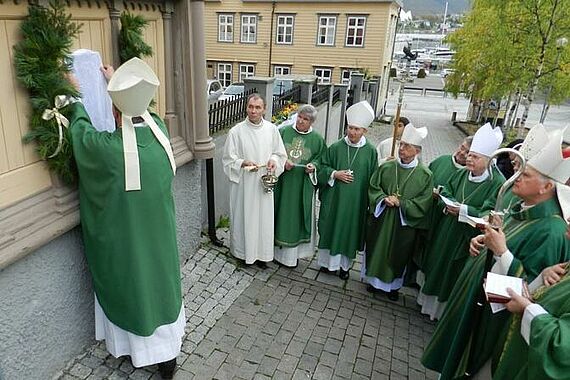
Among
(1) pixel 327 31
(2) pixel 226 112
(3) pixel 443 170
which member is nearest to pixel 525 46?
(3) pixel 443 170

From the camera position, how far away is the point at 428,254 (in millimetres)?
4547

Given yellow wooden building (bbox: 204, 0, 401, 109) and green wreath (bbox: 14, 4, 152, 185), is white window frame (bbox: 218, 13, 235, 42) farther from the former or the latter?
green wreath (bbox: 14, 4, 152, 185)

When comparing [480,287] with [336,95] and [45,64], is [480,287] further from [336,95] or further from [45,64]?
[336,95]

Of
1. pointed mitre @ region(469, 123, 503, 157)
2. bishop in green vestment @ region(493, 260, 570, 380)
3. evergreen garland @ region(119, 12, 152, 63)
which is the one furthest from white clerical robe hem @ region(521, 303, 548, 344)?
evergreen garland @ region(119, 12, 152, 63)

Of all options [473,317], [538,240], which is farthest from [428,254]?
[538,240]

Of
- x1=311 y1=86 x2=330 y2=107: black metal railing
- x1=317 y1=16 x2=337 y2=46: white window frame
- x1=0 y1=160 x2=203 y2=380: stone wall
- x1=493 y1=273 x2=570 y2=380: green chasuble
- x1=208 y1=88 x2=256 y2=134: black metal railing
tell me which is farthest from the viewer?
x1=317 y1=16 x2=337 y2=46: white window frame

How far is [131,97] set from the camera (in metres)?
2.46

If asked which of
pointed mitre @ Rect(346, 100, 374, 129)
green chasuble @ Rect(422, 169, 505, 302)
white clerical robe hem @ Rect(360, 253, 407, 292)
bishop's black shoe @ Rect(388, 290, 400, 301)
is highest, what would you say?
pointed mitre @ Rect(346, 100, 374, 129)

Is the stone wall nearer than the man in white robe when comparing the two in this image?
Yes

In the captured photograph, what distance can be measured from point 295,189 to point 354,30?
21115 millimetres

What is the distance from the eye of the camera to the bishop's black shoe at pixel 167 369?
3.22 meters

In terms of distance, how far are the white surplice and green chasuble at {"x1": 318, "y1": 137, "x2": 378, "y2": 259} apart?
598mm

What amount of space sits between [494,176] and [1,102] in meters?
3.91

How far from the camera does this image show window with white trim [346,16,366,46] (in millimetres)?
23562
